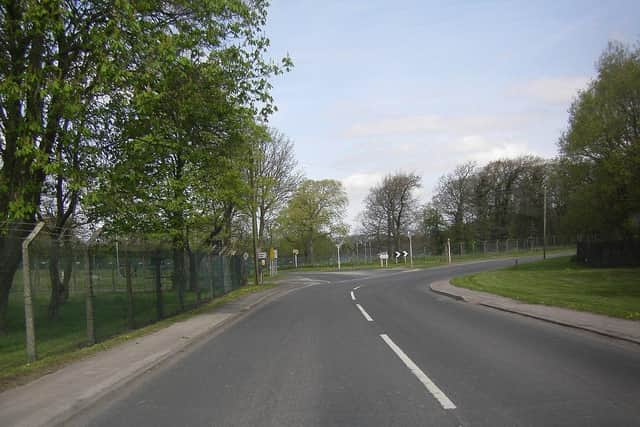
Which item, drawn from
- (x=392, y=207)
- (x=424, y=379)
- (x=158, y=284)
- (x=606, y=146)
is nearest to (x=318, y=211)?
(x=392, y=207)

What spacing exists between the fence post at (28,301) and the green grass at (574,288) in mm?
12664

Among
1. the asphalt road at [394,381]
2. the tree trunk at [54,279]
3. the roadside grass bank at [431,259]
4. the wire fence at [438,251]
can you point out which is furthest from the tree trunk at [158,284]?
the wire fence at [438,251]

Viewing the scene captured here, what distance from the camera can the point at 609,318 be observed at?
1284cm

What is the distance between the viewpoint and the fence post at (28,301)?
944 centimetres

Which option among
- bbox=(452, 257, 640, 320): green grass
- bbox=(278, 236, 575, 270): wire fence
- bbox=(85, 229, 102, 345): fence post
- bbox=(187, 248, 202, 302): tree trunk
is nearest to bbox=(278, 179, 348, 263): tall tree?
bbox=(278, 236, 575, 270): wire fence

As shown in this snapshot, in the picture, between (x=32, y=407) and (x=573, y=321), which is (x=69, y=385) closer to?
(x=32, y=407)

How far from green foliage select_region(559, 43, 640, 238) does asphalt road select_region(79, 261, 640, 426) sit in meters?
34.2

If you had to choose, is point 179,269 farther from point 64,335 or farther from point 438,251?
point 438,251

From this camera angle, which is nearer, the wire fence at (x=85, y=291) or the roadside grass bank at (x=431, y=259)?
the wire fence at (x=85, y=291)

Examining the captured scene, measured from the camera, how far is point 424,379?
24.2 feet

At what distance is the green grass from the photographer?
16.2 m

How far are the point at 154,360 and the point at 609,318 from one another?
1028 centimetres

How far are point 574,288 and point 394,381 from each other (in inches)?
909

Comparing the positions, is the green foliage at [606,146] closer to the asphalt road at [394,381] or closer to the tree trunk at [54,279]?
the asphalt road at [394,381]
